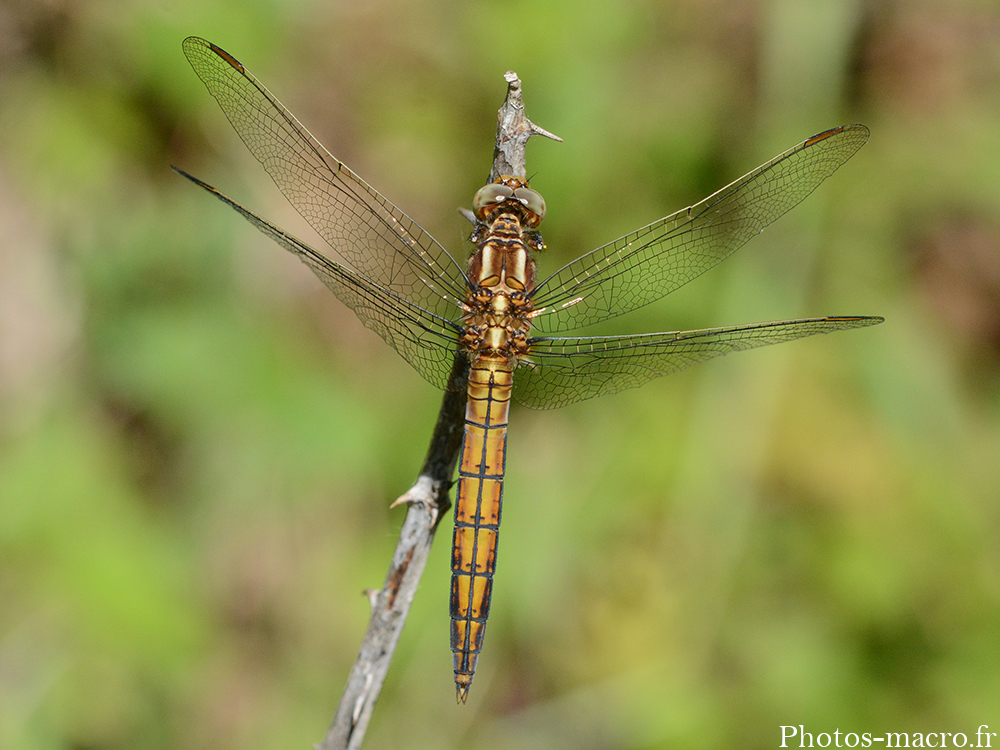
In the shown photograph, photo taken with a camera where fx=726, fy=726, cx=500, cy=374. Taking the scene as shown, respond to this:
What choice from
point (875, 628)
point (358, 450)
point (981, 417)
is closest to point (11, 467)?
point (358, 450)

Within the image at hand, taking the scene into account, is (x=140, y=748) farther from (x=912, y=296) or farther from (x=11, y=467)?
(x=912, y=296)

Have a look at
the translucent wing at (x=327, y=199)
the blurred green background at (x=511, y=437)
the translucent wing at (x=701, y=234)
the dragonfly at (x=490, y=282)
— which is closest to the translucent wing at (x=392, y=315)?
the dragonfly at (x=490, y=282)

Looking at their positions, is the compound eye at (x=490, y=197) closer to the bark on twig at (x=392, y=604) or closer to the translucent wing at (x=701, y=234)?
the translucent wing at (x=701, y=234)

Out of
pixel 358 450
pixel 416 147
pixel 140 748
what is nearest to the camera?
pixel 140 748

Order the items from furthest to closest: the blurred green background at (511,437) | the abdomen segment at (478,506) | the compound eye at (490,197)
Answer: the blurred green background at (511,437) → the compound eye at (490,197) → the abdomen segment at (478,506)

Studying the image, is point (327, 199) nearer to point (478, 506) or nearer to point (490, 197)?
point (490, 197)

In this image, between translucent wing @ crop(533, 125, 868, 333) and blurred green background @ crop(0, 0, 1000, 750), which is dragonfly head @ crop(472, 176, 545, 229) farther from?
blurred green background @ crop(0, 0, 1000, 750)
